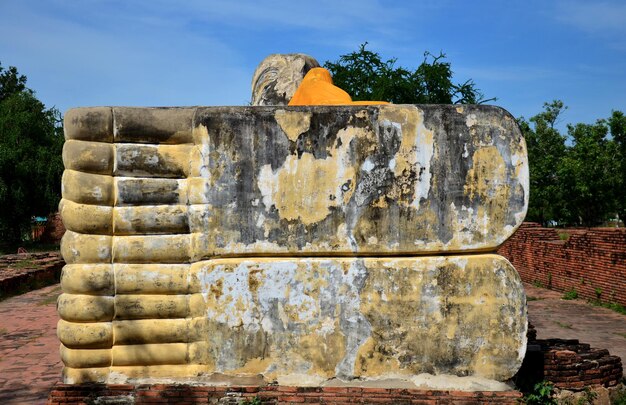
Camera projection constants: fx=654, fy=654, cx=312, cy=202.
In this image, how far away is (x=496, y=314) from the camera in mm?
4391

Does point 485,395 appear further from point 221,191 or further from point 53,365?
point 53,365

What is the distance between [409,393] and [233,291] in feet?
4.43

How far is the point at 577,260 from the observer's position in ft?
41.3

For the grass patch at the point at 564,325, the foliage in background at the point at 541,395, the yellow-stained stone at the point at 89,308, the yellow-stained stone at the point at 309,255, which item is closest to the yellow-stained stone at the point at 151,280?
the yellow-stained stone at the point at 309,255

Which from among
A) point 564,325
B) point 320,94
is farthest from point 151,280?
point 564,325

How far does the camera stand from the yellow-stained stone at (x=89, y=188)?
441 centimetres

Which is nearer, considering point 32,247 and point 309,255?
point 309,255

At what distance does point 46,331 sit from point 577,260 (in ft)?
31.2

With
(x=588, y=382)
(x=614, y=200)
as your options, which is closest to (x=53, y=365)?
(x=588, y=382)

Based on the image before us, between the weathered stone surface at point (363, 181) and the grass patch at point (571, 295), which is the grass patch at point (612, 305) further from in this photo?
the weathered stone surface at point (363, 181)

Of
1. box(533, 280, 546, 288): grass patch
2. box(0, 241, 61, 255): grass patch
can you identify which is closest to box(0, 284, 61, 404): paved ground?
box(533, 280, 546, 288): grass patch

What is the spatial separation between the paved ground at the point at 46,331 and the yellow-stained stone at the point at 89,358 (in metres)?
1.18

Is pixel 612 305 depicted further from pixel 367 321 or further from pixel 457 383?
pixel 367 321

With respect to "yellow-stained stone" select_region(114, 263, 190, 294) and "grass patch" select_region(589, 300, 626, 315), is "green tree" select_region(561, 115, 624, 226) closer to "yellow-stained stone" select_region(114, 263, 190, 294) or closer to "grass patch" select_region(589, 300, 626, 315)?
"grass patch" select_region(589, 300, 626, 315)
